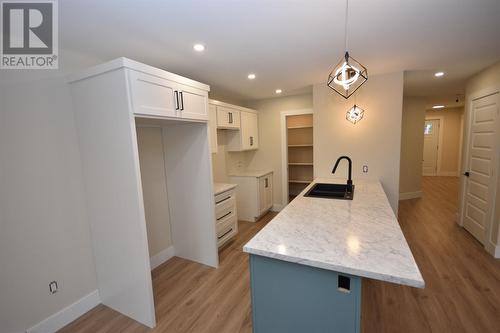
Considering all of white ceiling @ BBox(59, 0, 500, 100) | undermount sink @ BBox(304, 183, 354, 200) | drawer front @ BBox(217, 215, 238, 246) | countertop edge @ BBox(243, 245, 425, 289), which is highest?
white ceiling @ BBox(59, 0, 500, 100)

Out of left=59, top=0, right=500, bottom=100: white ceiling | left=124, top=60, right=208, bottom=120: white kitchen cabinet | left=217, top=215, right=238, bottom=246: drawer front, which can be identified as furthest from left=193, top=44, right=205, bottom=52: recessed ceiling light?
left=217, top=215, right=238, bottom=246: drawer front

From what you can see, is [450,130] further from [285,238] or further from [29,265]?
[29,265]

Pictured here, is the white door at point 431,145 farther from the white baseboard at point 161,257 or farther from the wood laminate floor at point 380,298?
the white baseboard at point 161,257

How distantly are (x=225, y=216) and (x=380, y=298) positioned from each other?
6.69 feet

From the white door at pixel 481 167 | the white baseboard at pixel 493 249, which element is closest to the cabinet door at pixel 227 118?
the white door at pixel 481 167

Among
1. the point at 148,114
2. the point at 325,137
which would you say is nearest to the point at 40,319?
the point at 148,114

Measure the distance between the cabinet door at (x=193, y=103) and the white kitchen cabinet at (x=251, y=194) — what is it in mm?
1907

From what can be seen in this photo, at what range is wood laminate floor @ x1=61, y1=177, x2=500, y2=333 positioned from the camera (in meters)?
1.88

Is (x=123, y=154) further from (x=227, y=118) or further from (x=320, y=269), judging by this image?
(x=227, y=118)

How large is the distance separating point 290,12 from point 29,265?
276cm

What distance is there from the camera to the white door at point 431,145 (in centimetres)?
779

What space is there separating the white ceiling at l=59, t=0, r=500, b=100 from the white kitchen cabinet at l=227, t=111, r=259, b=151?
52.8 inches

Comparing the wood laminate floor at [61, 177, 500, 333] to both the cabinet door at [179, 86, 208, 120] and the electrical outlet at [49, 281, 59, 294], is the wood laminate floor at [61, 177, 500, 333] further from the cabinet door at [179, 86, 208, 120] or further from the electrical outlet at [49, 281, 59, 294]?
the cabinet door at [179, 86, 208, 120]

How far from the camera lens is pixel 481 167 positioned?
10.3 feet
